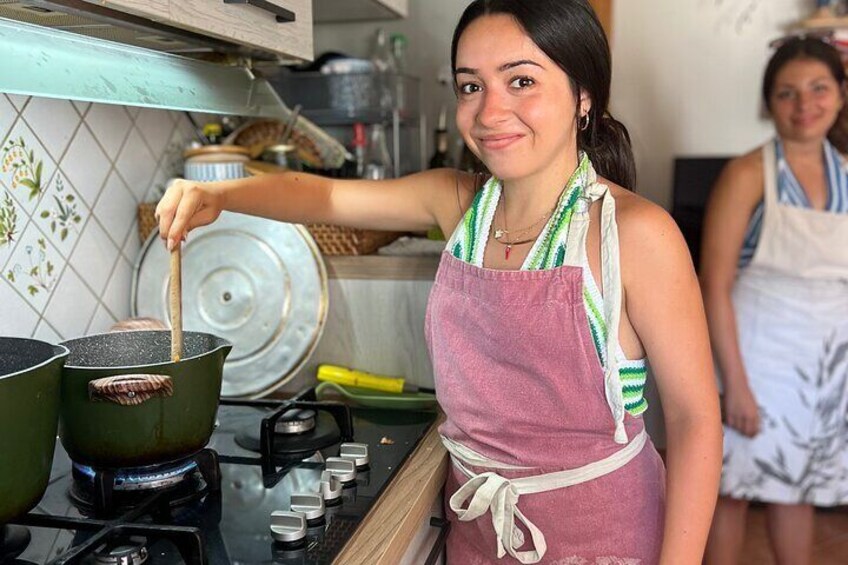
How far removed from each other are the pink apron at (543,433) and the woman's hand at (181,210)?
342mm

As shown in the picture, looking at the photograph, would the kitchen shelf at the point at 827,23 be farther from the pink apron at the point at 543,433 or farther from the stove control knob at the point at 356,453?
the stove control knob at the point at 356,453

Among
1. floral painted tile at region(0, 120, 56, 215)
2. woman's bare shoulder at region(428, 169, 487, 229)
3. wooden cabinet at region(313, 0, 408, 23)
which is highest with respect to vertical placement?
wooden cabinet at region(313, 0, 408, 23)

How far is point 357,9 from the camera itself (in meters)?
1.68

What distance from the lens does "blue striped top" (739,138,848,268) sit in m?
1.70

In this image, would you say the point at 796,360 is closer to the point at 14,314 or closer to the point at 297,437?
the point at 297,437

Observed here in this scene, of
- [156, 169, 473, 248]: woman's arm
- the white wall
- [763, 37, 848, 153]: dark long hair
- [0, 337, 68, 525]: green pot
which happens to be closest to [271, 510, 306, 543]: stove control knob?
[0, 337, 68, 525]: green pot

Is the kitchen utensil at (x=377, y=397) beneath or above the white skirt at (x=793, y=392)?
above

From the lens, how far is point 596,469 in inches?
36.4

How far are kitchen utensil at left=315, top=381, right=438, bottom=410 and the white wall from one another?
1437 mm

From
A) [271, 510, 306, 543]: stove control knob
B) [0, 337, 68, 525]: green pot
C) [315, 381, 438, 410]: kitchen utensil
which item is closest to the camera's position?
[0, 337, 68, 525]: green pot

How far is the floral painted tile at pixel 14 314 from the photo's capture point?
1020 millimetres

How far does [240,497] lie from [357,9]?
1.18 meters

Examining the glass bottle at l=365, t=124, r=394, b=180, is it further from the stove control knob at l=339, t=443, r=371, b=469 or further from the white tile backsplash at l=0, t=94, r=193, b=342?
the stove control knob at l=339, t=443, r=371, b=469

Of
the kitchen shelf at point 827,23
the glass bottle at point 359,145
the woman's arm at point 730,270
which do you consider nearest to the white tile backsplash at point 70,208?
the glass bottle at point 359,145
